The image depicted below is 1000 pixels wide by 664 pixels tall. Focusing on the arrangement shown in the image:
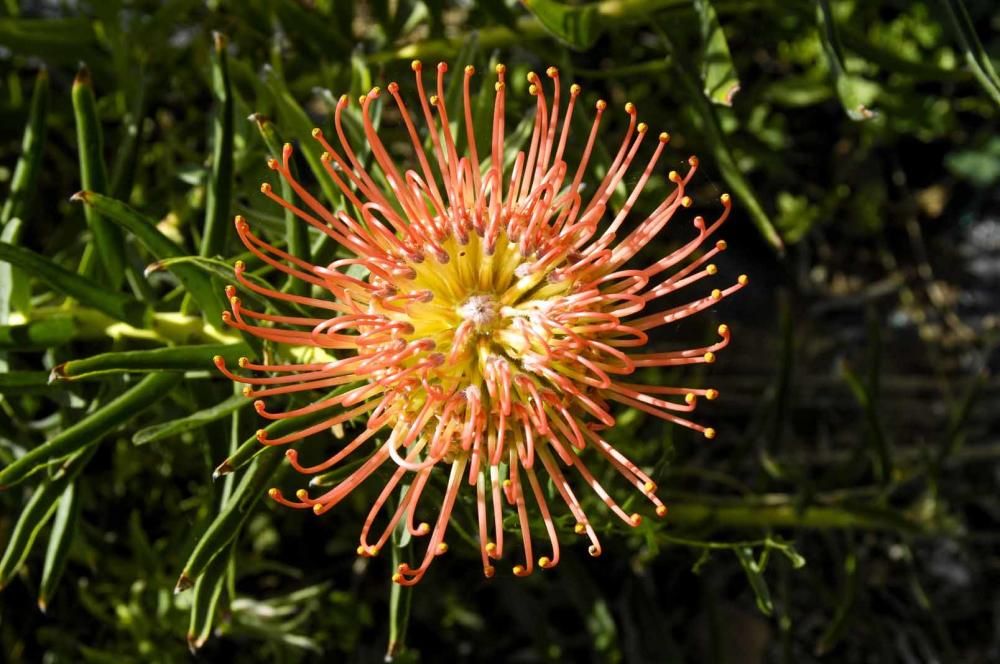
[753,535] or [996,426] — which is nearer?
[753,535]

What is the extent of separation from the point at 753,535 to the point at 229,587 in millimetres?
921

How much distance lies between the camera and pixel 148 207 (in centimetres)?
169

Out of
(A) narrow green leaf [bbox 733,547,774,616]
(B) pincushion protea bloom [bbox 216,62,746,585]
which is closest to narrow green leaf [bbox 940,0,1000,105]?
(B) pincushion protea bloom [bbox 216,62,746,585]

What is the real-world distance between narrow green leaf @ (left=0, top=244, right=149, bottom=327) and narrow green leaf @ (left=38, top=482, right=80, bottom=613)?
0.85 ft

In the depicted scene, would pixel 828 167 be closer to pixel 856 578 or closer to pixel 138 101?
pixel 856 578

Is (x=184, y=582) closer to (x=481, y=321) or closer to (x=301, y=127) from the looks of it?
(x=481, y=321)

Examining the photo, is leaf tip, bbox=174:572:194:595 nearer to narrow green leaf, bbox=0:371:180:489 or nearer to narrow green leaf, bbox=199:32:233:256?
narrow green leaf, bbox=0:371:180:489

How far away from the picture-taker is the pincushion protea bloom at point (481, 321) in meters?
1.04

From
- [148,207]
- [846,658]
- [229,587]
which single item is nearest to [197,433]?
[229,587]

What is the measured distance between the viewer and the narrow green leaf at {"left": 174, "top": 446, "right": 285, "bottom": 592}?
1167 millimetres

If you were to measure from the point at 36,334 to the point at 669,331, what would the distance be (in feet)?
5.10

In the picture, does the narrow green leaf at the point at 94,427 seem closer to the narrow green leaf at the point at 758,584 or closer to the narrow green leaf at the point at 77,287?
the narrow green leaf at the point at 77,287

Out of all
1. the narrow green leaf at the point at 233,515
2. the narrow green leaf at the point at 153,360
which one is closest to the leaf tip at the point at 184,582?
the narrow green leaf at the point at 233,515

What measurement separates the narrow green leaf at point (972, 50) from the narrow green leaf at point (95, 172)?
120cm
